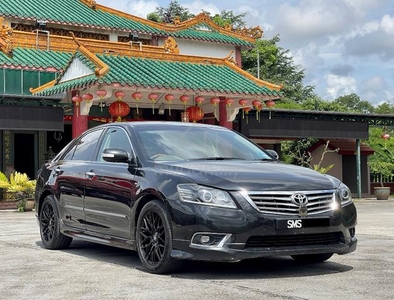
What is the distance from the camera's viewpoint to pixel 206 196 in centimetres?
670

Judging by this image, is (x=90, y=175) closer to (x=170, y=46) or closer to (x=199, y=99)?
(x=199, y=99)

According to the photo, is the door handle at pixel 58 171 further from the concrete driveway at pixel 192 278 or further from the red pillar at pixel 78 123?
the red pillar at pixel 78 123

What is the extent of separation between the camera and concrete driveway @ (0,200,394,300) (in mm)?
5938

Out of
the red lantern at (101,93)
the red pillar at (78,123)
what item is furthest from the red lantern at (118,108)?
the red lantern at (101,93)

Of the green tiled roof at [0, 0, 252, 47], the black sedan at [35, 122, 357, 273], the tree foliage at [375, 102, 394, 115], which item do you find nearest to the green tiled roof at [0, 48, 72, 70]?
the green tiled roof at [0, 0, 252, 47]

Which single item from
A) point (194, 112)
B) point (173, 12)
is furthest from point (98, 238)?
point (173, 12)

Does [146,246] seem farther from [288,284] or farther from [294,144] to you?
[294,144]

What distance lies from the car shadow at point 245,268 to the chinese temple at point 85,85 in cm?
Result: 1257

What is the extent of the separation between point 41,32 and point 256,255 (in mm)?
23728

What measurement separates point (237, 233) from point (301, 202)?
0.66m

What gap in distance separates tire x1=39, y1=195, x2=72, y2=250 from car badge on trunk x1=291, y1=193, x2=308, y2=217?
3628 millimetres

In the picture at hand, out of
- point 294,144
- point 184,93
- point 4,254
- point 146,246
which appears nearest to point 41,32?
point 184,93

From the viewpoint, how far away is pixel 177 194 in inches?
269

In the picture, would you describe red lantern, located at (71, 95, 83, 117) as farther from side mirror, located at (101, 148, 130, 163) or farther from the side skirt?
side mirror, located at (101, 148, 130, 163)
